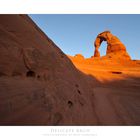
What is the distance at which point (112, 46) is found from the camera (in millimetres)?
30469

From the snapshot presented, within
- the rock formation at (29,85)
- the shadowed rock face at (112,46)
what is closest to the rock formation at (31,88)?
the rock formation at (29,85)

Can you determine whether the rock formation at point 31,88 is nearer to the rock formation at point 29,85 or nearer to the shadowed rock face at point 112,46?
the rock formation at point 29,85

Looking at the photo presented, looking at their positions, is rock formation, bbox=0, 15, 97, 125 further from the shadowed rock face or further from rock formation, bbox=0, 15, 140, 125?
the shadowed rock face

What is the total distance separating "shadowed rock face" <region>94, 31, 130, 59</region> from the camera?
93.0 ft

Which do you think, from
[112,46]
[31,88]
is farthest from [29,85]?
[112,46]

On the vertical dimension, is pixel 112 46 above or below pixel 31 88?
above

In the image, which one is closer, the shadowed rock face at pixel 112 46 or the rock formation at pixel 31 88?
the rock formation at pixel 31 88

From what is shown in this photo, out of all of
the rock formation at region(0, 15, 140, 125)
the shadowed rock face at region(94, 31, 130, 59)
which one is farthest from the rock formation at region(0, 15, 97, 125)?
the shadowed rock face at region(94, 31, 130, 59)

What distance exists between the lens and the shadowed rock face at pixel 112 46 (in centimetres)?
2836

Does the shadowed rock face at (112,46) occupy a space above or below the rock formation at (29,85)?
above

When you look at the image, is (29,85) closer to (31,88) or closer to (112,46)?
(31,88)

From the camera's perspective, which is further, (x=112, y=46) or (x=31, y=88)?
(x=112, y=46)
